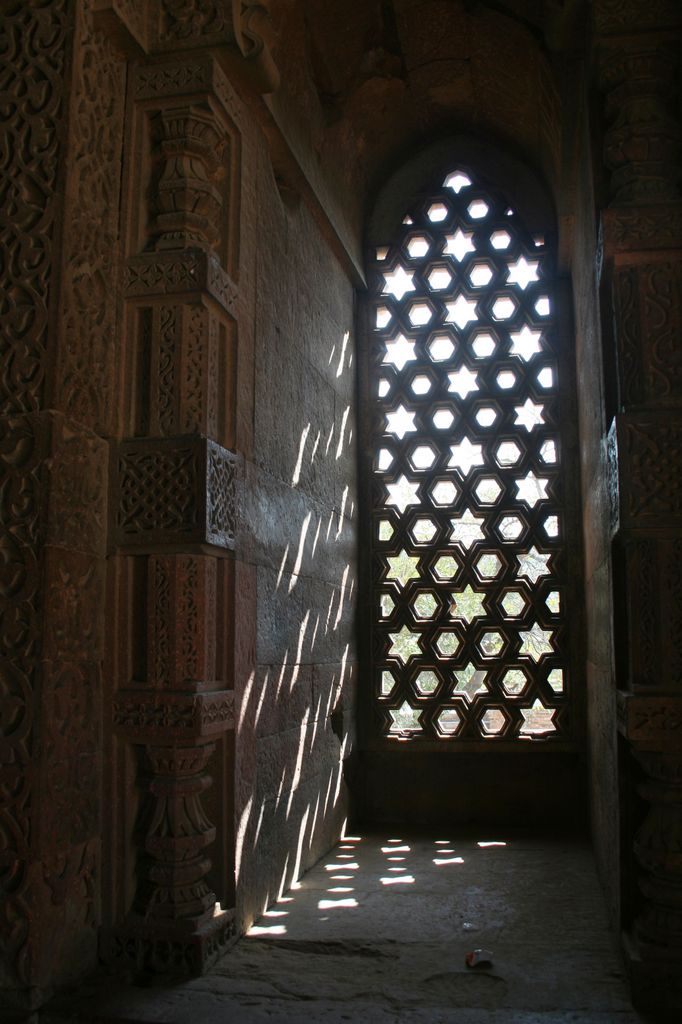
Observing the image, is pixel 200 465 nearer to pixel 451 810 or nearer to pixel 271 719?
pixel 271 719

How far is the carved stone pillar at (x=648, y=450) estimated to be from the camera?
2.62 meters

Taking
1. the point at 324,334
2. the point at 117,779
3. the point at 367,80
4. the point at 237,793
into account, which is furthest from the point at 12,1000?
the point at 367,80

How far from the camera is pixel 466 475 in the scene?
5.35 meters

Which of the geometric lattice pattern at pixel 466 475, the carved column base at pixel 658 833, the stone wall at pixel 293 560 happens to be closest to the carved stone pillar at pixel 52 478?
the stone wall at pixel 293 560

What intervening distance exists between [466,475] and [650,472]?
262 centimetres

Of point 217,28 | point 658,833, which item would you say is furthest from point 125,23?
point 658,833

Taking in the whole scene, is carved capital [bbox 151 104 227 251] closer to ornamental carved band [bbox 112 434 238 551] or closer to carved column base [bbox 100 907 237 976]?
ornamental carved band [bbox 112 434 238 551]

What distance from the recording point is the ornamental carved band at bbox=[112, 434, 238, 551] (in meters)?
2.84

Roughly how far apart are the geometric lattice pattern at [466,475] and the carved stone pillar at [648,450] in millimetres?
2253

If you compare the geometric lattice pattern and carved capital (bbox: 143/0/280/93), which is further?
the geometric lattice pattern

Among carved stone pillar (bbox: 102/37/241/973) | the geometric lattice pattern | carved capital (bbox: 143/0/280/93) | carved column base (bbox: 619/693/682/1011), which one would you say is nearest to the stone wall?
carved stone pillar (bbox: 102/37/241/973)

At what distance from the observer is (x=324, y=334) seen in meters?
4.79

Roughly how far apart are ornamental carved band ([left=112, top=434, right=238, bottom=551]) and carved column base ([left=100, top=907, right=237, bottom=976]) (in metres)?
1.19

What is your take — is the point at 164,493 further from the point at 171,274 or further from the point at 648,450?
the point at 648,450
